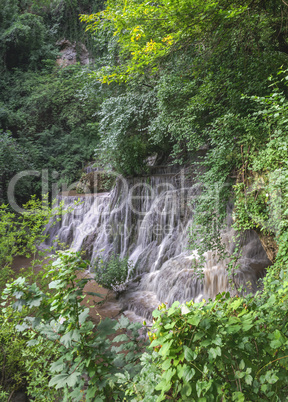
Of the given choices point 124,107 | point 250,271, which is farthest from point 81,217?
point 250,271

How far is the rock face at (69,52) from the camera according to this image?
16688 mm

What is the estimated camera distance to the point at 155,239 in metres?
6.89

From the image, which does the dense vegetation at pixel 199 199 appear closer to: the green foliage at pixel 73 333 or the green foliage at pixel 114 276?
the green foliage at pixel 73 333

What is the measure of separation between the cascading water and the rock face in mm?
11641

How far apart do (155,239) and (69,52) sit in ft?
51.9

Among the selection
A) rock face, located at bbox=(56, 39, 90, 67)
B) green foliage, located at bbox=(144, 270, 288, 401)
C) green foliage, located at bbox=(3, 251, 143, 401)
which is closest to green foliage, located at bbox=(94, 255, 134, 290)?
green foliage, located at bbox=(3, 251, 143, 401)

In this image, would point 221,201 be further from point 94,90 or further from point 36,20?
point 36,20

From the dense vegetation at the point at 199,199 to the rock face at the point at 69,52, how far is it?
9.11m

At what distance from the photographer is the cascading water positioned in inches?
186

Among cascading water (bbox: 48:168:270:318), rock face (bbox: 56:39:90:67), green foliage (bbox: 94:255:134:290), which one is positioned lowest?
green foliage (bbox: 94:255:134:290)

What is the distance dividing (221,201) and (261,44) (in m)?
2.67

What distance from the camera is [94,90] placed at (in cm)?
847
